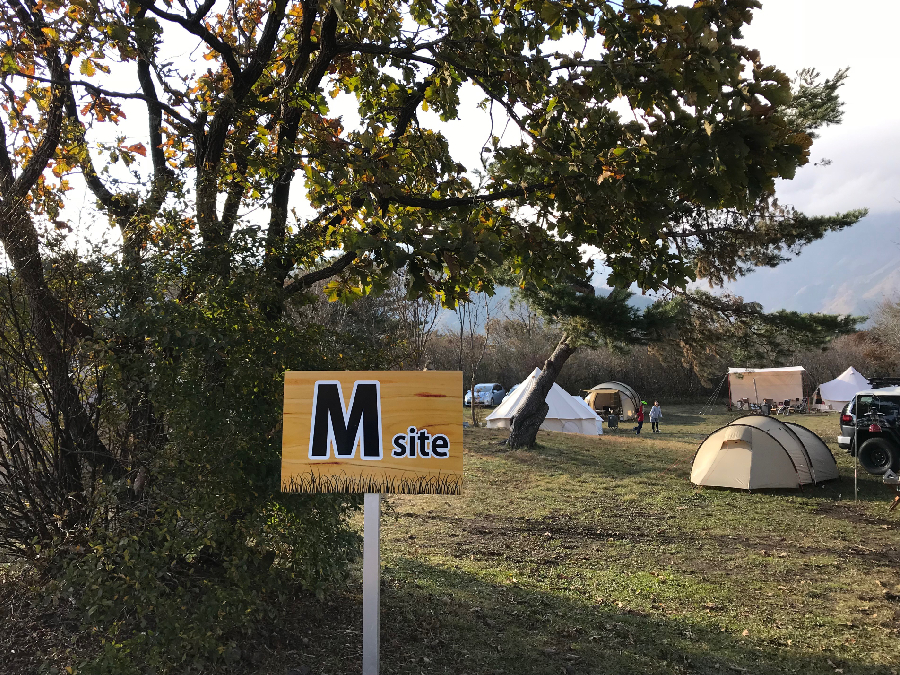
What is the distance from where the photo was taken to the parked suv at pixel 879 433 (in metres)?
12.5

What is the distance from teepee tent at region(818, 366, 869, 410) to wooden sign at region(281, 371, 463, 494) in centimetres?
3504

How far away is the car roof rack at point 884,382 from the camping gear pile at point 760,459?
3.51 metres

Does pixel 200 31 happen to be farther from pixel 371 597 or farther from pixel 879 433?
pixel 879 433

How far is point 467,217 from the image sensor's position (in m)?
5.20

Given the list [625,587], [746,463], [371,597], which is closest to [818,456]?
[746,463]

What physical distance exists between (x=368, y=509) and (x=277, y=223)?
225cm

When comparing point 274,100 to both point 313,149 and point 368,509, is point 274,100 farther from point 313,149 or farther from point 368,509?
point 368,509

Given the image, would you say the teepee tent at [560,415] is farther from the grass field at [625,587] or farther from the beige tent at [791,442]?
the grass field at [625,587]

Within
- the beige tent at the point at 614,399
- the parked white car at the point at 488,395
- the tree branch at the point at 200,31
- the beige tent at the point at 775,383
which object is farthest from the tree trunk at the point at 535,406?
the parked white car at the point at 488,395

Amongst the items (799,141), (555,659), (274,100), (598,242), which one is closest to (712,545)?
(555,659)

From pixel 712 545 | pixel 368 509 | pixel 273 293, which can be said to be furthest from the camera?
pixel 712 545

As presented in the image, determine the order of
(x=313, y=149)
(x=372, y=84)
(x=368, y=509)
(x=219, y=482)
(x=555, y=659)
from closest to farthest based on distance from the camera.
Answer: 1. (x=368, y=509)
2. (x=219, y=482)
3. (x=555, y=659)
4. (x=313, y=149)
5. (x=372, y=84)

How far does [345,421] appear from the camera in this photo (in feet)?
10.3

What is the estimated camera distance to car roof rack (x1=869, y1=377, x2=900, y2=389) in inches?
547
